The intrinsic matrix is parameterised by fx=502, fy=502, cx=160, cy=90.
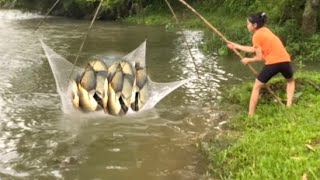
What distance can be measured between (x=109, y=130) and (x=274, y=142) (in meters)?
2.48

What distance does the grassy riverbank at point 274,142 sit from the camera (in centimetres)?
471

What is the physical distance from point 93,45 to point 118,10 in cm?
1030

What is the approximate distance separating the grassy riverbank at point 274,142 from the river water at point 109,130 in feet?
1.01

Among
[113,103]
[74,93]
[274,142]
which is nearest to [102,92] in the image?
[113,103]

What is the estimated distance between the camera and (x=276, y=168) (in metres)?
4.70

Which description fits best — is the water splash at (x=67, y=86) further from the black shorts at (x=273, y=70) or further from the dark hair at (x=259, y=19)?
the dark hair at (x=259, y=19)

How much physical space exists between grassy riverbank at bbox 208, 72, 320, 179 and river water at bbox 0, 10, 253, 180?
1.01 ft

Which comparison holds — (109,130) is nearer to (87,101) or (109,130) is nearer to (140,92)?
(87,101)

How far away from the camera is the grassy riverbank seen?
15.4 ft

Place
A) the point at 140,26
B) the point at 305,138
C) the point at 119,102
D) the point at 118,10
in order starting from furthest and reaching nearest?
the point at 118,10 → the point at 140,26 → the point at 119,102 → the point at 305,138

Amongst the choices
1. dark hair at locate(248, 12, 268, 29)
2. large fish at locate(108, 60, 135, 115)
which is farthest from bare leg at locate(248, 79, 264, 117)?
large fish at locate(108, 60, 135, 115)

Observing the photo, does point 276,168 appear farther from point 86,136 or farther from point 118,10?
point 118,10

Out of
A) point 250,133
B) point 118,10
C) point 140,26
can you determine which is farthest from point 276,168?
point 118,10

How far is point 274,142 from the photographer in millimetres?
5414
